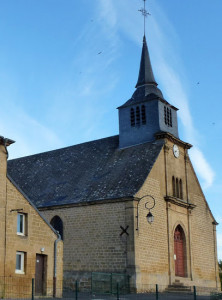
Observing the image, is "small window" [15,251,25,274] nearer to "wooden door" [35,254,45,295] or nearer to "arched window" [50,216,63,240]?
"wooden door" [35,254,45,295]

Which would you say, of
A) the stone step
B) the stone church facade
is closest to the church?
the stone step

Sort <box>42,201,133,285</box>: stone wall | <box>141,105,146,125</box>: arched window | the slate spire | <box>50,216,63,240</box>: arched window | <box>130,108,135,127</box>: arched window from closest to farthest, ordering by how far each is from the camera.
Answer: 1. <box>42,201,133,285</box>: stone wall
2. <box>50,216,63,240</box>: arched window
3. <box>141,105,146,125</box>: arched window
4. <box>130,108,135,127</box>: arched window
5. the slate spire

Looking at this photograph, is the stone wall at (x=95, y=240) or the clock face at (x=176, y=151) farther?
the clock face at (x=176, y=151)

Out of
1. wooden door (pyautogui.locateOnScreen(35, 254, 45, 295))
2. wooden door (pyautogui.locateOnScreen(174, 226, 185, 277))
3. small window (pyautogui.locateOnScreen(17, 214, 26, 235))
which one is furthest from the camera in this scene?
wooden door (pyautogui.locateOnScreen(174, 226, 185, 277))

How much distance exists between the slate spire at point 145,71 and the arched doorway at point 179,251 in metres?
11.9

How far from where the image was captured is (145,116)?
3762 cm

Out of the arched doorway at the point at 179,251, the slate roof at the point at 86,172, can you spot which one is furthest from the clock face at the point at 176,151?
the arched doorway at the point at 179,251

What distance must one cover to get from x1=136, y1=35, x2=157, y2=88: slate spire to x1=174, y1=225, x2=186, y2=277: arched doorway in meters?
11.9

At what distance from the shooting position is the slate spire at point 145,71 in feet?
132

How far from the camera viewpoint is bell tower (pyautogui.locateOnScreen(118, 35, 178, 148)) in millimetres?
37103

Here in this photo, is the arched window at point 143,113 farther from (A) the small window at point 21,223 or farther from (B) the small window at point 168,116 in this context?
(A) the small window at point 21,223

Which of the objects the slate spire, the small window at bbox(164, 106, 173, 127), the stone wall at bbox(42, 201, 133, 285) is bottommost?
the stone wall at bbox(42, 201, 133, 285)

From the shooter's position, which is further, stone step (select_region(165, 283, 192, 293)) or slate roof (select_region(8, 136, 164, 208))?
slate roof (select_region(8, 136, 164, 208))

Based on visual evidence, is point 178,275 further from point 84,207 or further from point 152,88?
point 152,88
